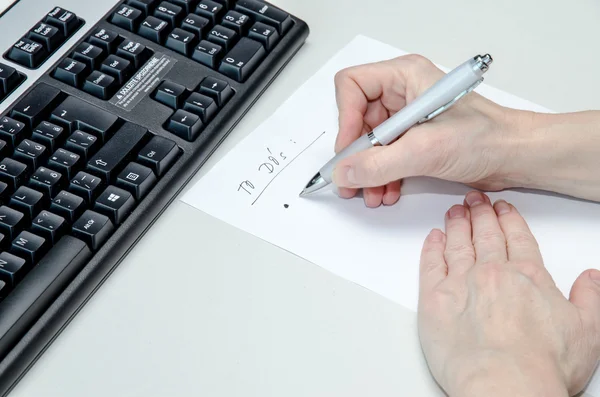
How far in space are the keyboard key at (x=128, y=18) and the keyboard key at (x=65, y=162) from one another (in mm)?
161

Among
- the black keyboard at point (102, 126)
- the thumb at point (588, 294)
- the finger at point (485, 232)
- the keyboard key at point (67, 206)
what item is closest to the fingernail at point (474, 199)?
the finger at point (485, 232)

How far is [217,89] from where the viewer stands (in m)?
0.66

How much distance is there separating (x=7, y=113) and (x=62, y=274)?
0.16m

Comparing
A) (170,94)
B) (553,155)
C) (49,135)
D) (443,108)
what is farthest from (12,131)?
(553,155)

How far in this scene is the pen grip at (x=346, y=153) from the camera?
2.03 ft

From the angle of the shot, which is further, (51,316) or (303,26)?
(303,26)

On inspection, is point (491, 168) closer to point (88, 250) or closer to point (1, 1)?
point (88, 250)

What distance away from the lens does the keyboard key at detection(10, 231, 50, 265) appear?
1.74 feet

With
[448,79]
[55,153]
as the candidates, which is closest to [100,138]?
[55,153]

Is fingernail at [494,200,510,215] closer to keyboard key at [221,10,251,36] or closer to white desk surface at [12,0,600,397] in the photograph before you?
white desk surface at [12,0,600,397]

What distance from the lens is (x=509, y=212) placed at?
62 centimetres

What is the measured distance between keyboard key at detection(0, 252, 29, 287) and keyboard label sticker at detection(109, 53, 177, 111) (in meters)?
0.17

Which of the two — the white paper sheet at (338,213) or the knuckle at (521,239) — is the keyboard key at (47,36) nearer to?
the white paper sheet at (338,213)

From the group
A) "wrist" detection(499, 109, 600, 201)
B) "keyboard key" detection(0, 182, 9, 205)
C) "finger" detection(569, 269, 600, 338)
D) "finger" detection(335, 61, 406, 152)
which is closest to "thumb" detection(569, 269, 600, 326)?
"finger" detection(569, 269, 600, 338)
